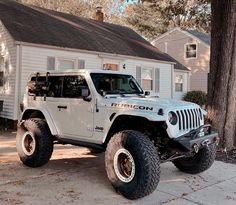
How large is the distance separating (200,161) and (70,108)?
9.02 feet

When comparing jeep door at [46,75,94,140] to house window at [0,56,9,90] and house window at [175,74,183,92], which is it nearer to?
house window at [0,56,9,90]

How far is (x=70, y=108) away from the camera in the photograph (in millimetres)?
7402

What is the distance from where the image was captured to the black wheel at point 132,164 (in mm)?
5832

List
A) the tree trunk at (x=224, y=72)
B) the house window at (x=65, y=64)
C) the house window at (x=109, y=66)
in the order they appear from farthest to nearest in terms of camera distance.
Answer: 1. the house window at (x=109, y=66)
2. the house window at (x=65, y=64)
3. the tree trunk at (x=224, y=72)

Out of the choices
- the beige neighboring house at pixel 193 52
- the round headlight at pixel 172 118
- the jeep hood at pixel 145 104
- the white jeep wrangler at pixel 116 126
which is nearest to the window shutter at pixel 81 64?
the white jeep wrangler at pixel 116 126

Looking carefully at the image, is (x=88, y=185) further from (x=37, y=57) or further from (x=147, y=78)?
(x=147, y=78)

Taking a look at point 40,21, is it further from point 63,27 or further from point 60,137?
point 60,137

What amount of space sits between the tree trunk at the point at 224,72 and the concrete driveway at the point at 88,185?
5.34ft

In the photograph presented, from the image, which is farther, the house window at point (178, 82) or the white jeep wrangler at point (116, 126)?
the house window at point (178, 82)

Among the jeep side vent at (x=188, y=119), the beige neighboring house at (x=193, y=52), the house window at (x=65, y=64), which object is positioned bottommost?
the jeep side vent at (x=188, y=119)

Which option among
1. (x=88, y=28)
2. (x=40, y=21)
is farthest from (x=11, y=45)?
(x=88, y=28)

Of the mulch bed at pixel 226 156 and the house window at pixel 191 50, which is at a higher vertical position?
the house window at pixel 191 50

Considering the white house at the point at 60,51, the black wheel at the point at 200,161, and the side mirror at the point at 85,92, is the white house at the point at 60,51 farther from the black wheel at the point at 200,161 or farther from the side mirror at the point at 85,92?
the black wheel at the point at 200,161

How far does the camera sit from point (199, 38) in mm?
30641
